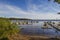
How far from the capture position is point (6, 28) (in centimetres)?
439

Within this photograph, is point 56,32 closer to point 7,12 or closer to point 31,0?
point 31,0

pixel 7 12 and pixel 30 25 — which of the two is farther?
pixel 30 25

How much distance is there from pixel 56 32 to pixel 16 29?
959 mm

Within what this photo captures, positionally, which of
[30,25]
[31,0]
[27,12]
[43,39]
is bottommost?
[43,39]

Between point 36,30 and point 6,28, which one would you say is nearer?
point 6,28

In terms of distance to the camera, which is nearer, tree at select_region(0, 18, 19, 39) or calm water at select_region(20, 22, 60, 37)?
tree at select_region(0, 18, 19, 39)

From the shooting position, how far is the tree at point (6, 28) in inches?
170

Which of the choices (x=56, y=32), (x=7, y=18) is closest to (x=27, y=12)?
(x=7, y=18)

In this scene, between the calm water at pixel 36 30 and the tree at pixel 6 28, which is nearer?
the tree at pixel 6 28

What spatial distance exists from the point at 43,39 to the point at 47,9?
0.72 m

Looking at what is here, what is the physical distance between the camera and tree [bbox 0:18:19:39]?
4.33 m

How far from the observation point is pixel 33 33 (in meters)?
4.51

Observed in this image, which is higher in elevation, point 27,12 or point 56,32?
point 27,12

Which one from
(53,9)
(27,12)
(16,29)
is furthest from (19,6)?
(53,9)
